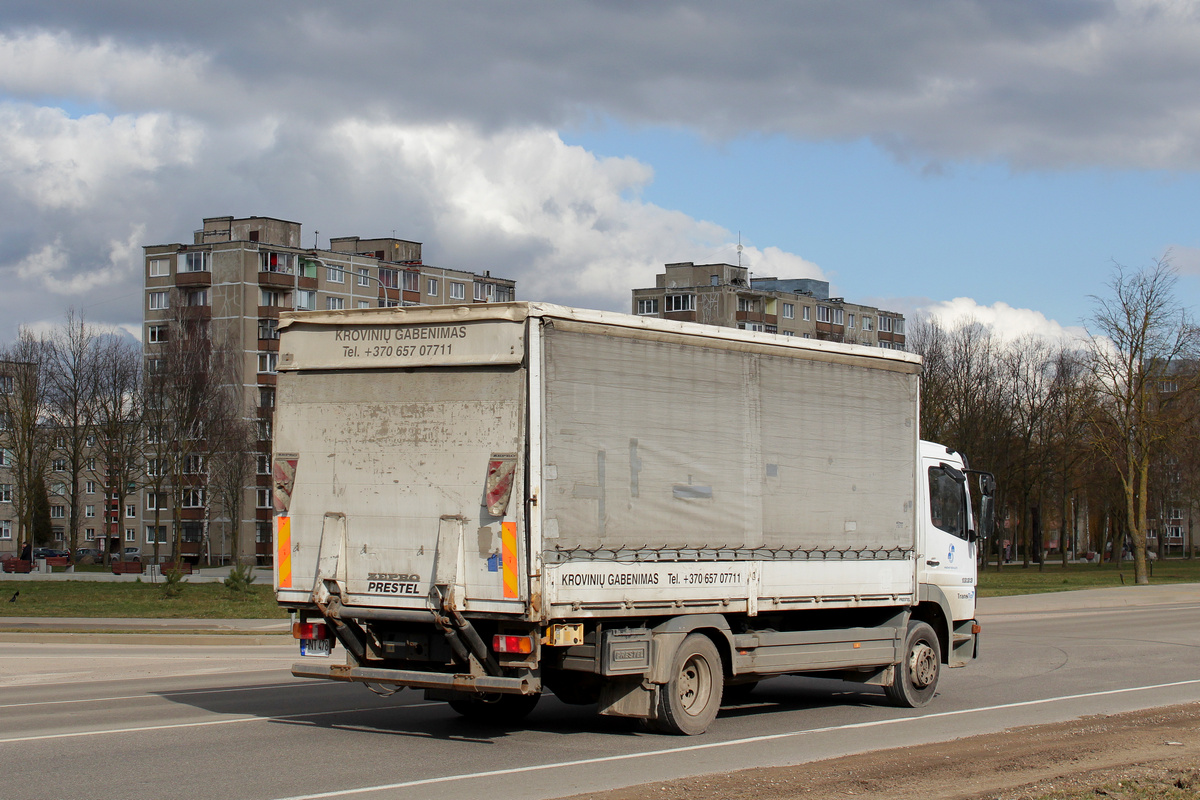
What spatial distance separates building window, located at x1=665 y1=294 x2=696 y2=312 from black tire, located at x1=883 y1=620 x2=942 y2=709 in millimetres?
104151

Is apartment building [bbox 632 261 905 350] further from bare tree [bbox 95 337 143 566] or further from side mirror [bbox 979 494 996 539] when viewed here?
side mirror [bbox 979 494 996 539]

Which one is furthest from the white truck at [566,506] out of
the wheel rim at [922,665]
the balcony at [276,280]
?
the balcony at [276,280]

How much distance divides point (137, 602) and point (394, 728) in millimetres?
22472

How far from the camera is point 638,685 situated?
10.4m

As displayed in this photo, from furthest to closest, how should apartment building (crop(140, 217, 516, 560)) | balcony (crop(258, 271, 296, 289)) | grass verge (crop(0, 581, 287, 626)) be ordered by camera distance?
balcony (crop(258, 271, 296, 289)) < apartment building (crop(140, 217, 516, 560)) < grass verge (crop(0, 581, 287, 626))

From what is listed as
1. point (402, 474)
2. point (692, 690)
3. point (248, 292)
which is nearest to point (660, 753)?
point (692, 690)

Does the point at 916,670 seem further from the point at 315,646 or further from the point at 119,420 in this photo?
the point at 119,420

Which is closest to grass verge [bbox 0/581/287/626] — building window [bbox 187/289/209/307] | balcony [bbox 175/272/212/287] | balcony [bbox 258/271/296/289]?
balcony [bbox 258/271/296/289]

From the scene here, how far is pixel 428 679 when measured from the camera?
32.7ft

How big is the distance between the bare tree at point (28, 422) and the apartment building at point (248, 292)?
825 inches

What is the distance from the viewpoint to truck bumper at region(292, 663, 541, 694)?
9641mm

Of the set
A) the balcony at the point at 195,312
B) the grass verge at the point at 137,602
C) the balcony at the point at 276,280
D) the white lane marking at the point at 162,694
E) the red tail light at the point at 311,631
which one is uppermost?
the balcony at the point at 276,280

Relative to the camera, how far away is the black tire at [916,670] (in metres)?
12.8

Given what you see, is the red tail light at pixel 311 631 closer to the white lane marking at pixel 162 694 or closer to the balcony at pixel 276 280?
the white lane marking at pixel 162 694
